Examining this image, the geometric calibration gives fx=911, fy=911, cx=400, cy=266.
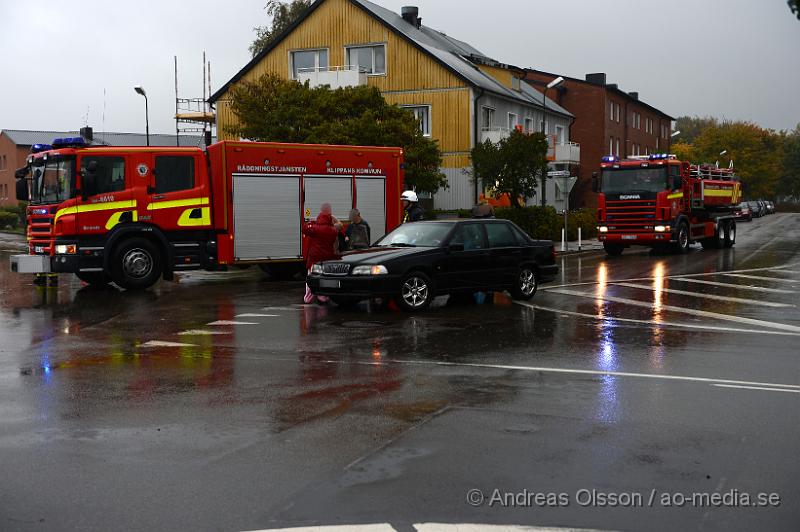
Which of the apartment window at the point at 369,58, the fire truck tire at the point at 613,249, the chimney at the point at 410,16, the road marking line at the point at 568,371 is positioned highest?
the chimney at the point at 410,16

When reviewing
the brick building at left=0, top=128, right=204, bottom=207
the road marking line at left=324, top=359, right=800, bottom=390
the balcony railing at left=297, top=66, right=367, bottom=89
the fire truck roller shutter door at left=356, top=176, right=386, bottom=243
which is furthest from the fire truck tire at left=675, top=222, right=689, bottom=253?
the brick building at left=0, top=128, right=204, bottom=207

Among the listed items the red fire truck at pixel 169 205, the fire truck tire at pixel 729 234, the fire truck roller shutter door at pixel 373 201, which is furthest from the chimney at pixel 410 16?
the red fire truck at pixel 169 205

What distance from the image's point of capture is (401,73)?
43281 millimetres

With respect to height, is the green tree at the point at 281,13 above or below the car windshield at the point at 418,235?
above

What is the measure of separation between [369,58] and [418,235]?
31.2 metres

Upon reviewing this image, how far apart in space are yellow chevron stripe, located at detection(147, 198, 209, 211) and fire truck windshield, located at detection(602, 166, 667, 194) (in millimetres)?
15791

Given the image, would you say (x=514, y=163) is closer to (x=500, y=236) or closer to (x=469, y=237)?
(x=500, y=236)

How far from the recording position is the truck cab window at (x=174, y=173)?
1770 cm

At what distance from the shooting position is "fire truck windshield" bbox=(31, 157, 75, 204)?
56.7ft

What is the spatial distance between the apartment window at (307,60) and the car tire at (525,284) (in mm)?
31174

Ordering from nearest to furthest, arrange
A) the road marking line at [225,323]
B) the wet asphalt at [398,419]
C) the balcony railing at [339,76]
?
the wet asphalt at [398,419] < the road marking line at [225,323] < the balcony railing at [339,76]

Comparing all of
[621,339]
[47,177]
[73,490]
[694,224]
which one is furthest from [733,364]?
[694,224]

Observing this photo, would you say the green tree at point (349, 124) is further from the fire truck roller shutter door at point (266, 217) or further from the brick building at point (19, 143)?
the brick building at point (19, 143)

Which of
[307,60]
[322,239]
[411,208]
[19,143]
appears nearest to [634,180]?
[411,208]
